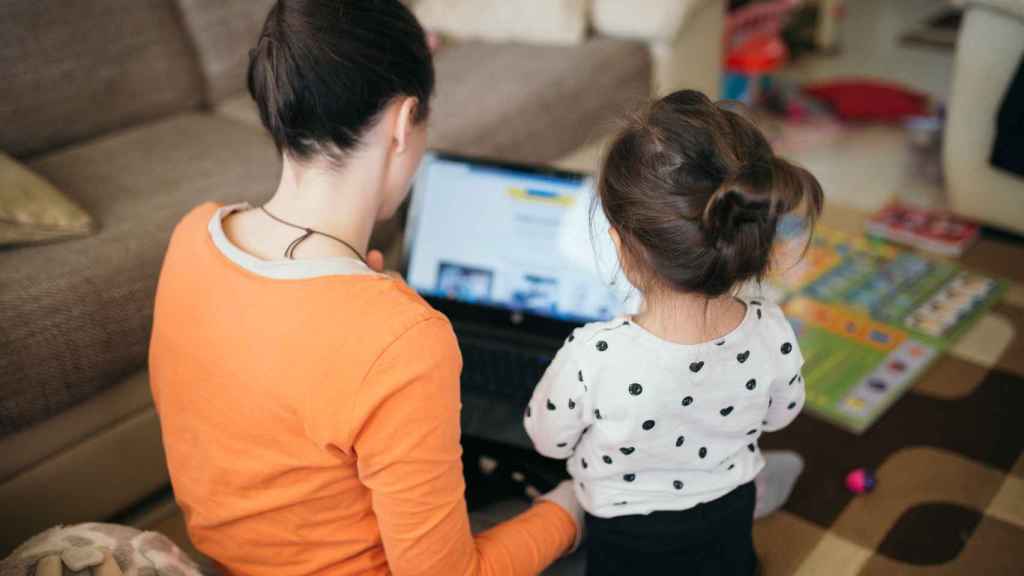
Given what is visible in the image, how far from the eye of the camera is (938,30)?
11.1 ft

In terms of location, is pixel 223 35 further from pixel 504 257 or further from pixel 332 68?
pixel 332 68

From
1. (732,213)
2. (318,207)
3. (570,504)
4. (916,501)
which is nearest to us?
(732,213)

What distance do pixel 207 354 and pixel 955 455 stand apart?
47.8 inches

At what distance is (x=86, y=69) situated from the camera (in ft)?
5.76

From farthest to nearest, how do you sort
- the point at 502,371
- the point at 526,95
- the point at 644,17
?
the point at 644,17, the point at 526,95, the point at 502,371

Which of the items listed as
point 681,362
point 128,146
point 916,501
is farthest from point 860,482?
point 128,146

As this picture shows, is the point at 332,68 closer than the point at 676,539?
Yes

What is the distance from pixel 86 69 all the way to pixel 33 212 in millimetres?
535

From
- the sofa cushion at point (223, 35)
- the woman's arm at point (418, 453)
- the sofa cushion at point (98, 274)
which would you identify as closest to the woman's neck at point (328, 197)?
the woman's arm at point (418, 453)

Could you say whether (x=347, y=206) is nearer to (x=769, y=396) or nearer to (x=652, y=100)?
(x=652, y=100)

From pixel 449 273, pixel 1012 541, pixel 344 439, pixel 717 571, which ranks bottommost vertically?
pixel 1012 541

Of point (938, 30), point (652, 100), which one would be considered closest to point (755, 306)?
A: point (652, 100)

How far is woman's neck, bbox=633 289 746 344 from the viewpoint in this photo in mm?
861

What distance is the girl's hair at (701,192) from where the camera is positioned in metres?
0.75
